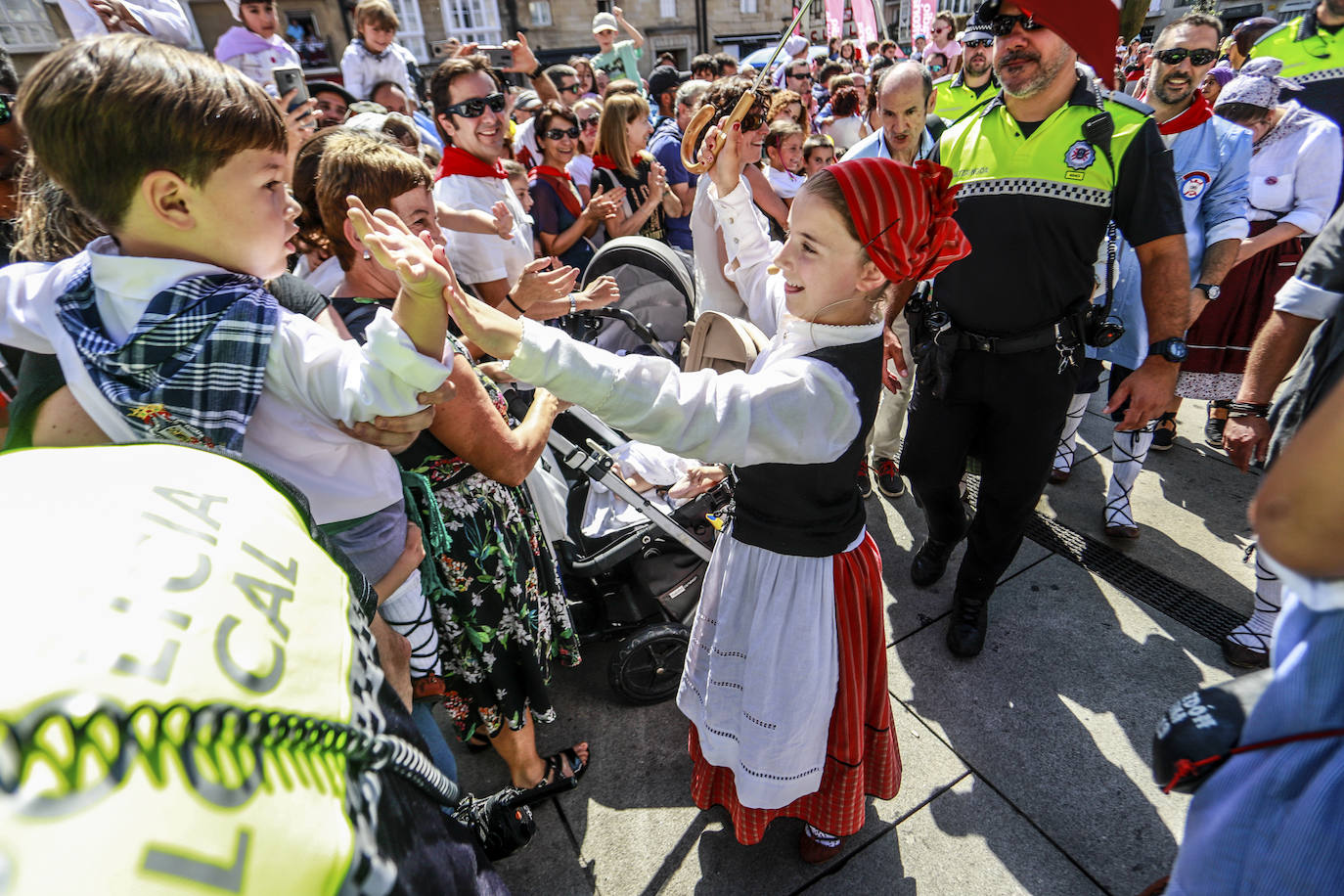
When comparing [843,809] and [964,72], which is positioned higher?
[964,72]

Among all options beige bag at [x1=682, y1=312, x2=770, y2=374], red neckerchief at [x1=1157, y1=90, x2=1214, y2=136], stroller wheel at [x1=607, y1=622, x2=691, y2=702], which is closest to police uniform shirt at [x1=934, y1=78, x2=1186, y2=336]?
beige bag at [x1=682, y1=312, x2=770, y2=374]

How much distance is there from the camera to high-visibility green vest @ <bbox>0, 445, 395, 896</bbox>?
373 millimetres

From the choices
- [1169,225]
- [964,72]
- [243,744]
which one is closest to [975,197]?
[1169,225]

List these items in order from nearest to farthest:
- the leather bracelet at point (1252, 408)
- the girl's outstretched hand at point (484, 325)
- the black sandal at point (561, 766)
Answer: the girl's outstretched hand at point (484, 325)
the leather bracelet at point (1252, 408)
the black sandal at point (561, 766)

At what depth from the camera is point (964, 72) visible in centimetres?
477

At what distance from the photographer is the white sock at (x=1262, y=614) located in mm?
2506

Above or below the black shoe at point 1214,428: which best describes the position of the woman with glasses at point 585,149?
above

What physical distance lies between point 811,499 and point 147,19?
476cm

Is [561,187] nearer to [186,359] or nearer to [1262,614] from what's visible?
[186,359]

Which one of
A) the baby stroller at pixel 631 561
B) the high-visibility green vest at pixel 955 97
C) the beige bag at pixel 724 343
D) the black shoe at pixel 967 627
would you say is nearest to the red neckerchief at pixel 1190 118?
the high-visibility green vest at pixel 955 97

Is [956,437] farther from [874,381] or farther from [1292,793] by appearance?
[1292,793]

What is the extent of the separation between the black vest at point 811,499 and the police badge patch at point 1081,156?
4.08 ft

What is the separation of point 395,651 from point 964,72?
5.39 m

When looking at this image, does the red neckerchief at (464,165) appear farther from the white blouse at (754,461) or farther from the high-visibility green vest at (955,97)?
the high-visibility green vest at (955,97)
